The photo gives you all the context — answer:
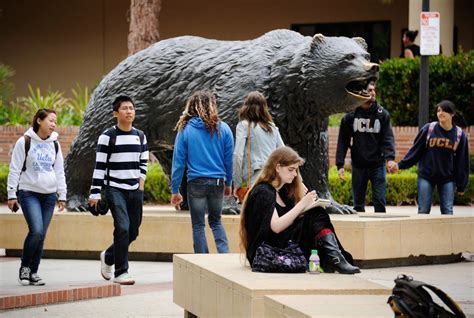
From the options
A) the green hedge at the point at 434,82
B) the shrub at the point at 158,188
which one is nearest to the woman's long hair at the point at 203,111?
the shrub at the point at 158,188

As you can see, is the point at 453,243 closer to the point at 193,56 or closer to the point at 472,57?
the point at 193,56

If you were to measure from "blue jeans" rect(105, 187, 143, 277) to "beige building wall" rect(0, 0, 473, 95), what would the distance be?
18917mm

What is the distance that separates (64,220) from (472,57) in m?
11.5

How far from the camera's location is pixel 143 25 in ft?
81.0

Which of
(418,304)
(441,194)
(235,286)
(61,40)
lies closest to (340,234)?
(441,194)

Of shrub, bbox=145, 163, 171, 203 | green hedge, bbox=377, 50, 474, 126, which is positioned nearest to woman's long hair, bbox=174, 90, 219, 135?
shrub, bbox=145, 163, 171, 203

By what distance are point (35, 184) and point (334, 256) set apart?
353 centimetres

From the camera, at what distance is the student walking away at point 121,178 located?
10.4 m

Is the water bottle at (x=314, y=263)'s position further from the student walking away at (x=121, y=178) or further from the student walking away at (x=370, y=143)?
the student walking away at (x=370, y=143)

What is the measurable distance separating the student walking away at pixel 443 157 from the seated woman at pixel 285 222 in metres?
5.18

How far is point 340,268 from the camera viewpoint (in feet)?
26.1

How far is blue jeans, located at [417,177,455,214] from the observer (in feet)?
43.9

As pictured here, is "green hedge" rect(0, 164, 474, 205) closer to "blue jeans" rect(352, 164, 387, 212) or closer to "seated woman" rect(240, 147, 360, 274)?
"blue jeans" rect(352, 164, 387, 212)

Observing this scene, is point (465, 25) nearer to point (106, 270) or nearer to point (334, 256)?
point (106, 270)
